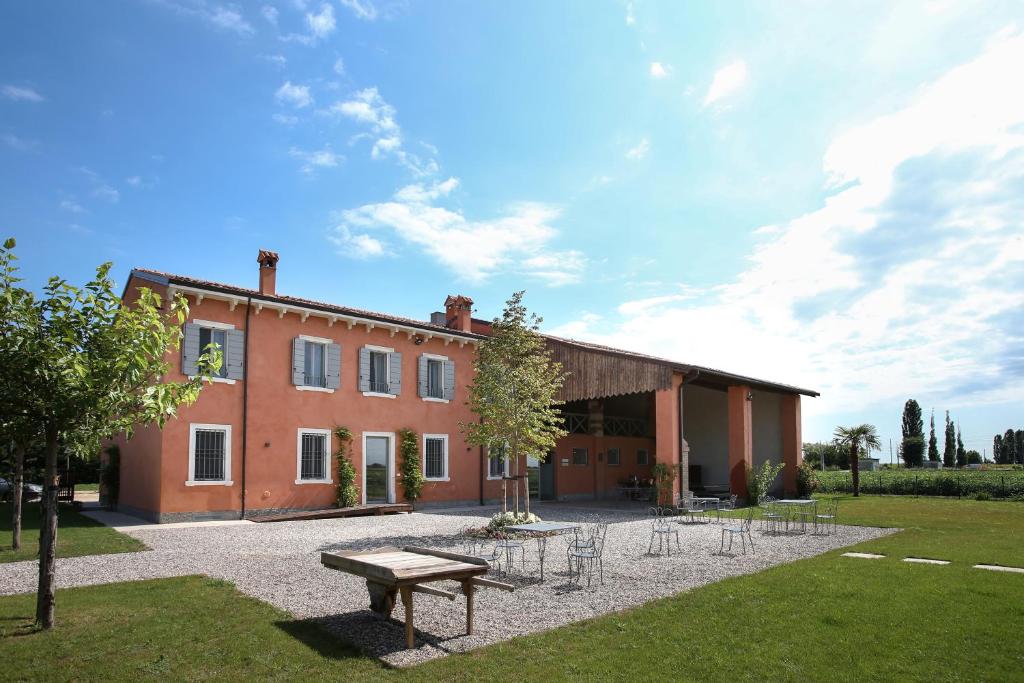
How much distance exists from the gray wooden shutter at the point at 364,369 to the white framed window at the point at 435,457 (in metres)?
2.57

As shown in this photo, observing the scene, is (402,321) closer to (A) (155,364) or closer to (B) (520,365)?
(B) (520,365)

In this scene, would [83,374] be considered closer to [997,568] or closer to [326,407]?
[997,568]

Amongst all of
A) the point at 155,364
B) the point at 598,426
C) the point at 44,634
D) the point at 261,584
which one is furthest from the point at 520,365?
the point at 598,426

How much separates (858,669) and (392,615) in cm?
435

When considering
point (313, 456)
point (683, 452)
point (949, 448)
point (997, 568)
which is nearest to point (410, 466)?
point (313, 456)

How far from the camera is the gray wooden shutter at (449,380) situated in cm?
2150

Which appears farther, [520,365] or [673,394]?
[673,394]

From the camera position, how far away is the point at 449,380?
21.6 m

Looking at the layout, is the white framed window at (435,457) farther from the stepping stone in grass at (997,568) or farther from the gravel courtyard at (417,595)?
the stepping stone in grass at (997,568)

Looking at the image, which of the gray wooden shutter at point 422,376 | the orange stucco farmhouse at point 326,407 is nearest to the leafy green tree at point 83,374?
the orange stucco farmhouse at point 326,407

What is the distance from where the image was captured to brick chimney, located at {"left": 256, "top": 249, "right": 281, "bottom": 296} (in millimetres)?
18641

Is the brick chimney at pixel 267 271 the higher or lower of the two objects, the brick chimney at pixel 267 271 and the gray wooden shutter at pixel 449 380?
the higher

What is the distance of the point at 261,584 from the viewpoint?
8461 millimetres

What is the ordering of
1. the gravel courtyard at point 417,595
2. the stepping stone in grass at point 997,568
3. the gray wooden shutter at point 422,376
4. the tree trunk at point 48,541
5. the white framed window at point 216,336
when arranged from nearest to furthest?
the tree trunk at point 48,541
the gravel courtyard at point 417,595
the stepping stone in grass at point 997,568
the white framed window at point 216,336
the gray wooden shutter at point 422,376
